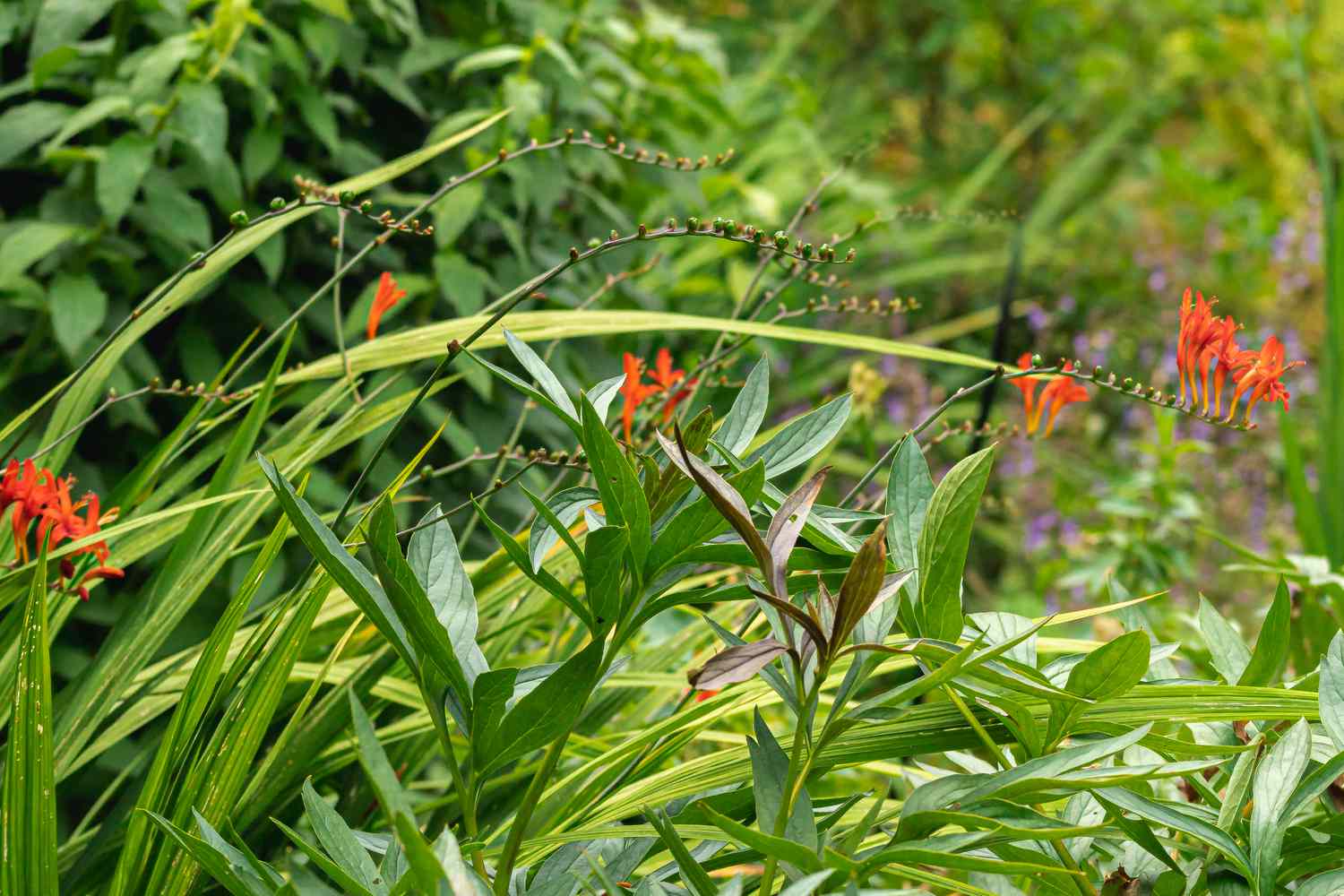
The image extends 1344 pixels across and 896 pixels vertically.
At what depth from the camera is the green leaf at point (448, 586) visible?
25.6 inches

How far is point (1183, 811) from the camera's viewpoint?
0.65 meters

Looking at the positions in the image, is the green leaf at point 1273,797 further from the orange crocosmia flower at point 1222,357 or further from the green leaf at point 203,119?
the green leaf at point 203,119

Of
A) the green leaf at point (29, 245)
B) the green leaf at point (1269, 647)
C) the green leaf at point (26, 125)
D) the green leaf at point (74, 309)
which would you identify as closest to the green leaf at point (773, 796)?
the green leaf at point (1269, 647)

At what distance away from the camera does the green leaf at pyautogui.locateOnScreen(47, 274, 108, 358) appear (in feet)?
4.55

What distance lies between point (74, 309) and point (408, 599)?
105cm

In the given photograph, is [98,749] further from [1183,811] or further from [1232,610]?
[1232,610]

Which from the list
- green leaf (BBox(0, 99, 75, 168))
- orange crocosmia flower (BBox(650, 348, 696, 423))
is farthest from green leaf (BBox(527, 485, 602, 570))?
green leaf (BBox(0, 99, 75, 168))

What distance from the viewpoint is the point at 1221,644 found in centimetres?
82

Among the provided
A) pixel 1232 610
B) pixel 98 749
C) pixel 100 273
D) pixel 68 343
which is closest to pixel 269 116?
pixel 100 273

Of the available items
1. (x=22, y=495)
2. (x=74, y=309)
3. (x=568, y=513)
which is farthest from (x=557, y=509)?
(x=74, y=309)

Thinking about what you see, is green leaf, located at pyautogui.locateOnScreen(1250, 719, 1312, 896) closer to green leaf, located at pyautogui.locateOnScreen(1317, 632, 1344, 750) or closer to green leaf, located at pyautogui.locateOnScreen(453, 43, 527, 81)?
green leaf, located at pyautogui.locateOnScreen(1317, 632, 1344, 750)

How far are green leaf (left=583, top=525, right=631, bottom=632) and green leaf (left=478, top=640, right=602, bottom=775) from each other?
3 cm

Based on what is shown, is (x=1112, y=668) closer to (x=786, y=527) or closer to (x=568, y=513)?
(x=786, y=527)

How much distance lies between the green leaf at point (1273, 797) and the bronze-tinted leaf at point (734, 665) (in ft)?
0.93
